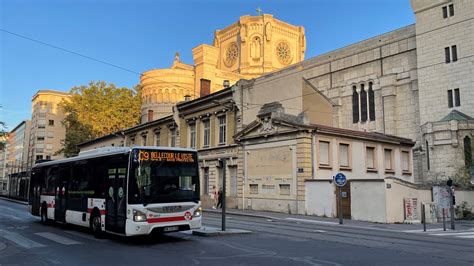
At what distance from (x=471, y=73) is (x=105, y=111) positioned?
4663 cm

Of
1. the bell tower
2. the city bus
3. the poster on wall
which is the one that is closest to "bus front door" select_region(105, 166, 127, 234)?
the city bus

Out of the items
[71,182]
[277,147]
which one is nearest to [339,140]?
[277,147]

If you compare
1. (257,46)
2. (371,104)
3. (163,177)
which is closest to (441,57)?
(371,104)

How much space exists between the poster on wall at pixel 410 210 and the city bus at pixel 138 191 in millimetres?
13348

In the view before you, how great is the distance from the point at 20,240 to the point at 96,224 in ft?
7.35

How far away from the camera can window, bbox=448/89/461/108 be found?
37.6 metres

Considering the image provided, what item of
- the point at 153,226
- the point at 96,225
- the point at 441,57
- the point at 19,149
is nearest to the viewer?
the point at 153,226

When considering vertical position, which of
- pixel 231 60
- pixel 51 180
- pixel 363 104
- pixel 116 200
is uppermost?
pixel 231 60

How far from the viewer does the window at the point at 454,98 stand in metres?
37.6

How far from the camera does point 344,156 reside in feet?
88.9

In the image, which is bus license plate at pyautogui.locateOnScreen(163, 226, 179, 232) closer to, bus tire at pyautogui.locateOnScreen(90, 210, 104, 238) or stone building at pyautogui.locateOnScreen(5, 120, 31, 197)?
bus tire at pyautogui.locateOnScreen(90, 210, 104, 238)

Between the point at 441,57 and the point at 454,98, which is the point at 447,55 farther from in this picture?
the point at 454,98

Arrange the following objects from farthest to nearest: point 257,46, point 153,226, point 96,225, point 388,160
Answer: point 257,46 < point 388,160 < point 96,225 < point 153,226

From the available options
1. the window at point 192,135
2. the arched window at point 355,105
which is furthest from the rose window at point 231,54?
the window at point 192,135
